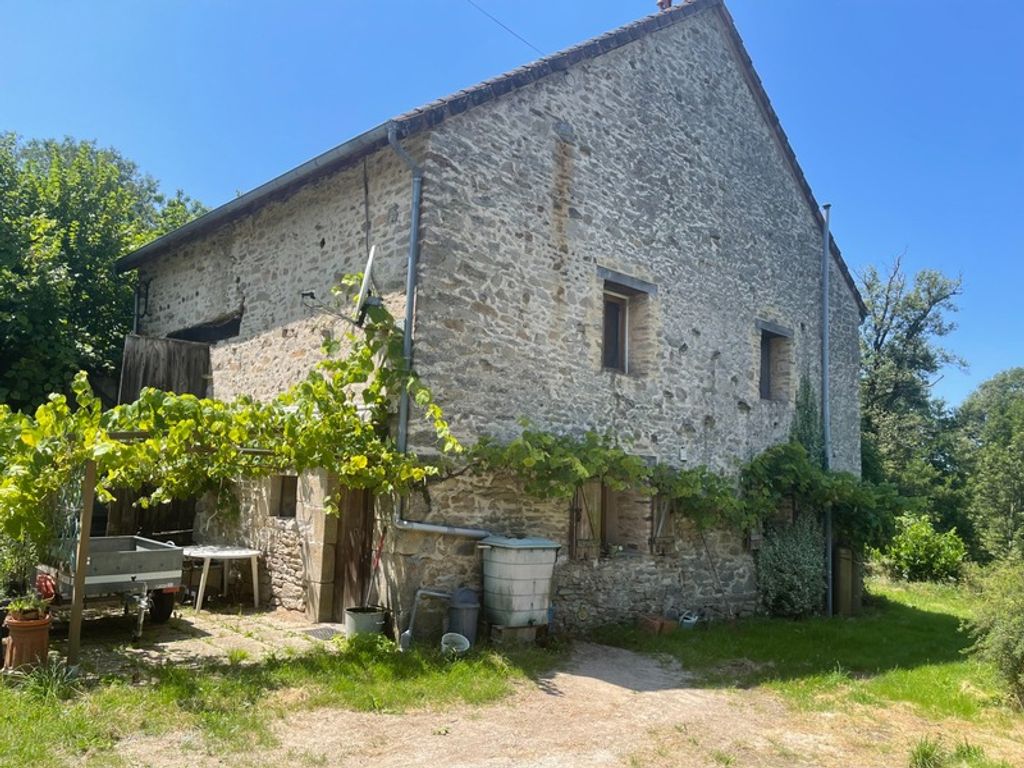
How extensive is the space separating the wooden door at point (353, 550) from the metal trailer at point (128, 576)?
1636mm

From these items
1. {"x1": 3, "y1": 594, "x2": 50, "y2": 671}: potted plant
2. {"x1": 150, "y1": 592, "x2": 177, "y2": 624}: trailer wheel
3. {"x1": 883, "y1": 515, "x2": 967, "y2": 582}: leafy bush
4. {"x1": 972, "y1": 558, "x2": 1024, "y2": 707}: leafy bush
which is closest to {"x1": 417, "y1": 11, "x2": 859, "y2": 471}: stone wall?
{"x1": 150, "y1": 592, "x2": 177, "y2": 624}: trailer wheel

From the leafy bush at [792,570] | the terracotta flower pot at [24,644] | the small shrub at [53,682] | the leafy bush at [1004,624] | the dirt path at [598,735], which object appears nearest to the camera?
the dirt path at [598,735]

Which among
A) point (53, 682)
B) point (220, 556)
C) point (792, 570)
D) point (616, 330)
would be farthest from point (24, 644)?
point (792, 570)

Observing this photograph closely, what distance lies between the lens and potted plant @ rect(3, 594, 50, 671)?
17.8ft

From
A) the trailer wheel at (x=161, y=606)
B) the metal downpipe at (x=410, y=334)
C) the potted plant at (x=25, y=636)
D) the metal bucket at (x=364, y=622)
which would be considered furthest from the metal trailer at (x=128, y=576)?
the metal downpipe at (x=410, y=334)

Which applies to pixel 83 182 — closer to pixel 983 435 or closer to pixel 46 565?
pixel 46 565

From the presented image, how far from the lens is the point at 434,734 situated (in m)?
5.06

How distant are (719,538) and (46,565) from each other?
8.20m

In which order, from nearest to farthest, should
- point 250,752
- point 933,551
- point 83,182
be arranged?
point 250,752, point 83,182, point 933,551

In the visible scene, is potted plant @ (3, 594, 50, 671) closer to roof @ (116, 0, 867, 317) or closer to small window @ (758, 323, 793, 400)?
roof @ (116, 0, 867, 317)

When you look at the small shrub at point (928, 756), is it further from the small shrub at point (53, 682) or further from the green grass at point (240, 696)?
the small shrub at point (53, 682)

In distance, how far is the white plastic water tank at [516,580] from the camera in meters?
7.34

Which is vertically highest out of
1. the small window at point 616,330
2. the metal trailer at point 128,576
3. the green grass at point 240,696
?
the small window at point 616,330

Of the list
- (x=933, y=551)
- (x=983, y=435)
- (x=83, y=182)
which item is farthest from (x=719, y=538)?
(x=983, y=435)
